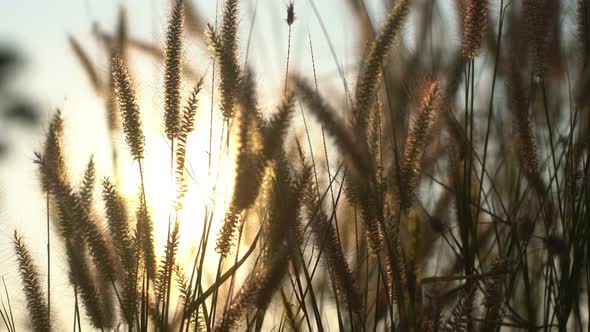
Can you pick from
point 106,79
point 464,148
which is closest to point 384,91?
point 464,148

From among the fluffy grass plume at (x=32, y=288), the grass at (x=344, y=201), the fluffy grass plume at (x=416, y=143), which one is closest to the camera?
the grass at (x=344, y=201)

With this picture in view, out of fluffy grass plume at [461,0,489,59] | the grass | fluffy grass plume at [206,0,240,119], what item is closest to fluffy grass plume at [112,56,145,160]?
the grass

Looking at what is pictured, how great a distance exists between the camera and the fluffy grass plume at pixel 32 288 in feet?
5.85

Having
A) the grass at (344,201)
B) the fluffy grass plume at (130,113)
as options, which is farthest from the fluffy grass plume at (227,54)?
the fluffy grass plume at (130,113)

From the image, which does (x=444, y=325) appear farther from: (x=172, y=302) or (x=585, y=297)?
(x=585, y=297)

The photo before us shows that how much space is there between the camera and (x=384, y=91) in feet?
6.93

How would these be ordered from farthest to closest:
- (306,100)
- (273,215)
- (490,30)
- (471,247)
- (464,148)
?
(490,30) < (464,148) < (471,247) < (273,215) < (306,100)

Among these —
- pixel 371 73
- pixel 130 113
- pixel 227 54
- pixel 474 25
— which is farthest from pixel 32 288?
pixel 474 25

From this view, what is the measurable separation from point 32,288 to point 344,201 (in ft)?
2.02

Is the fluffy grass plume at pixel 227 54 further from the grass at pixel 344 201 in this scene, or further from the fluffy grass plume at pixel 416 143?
the fluffy grass plume at pixel 416 143

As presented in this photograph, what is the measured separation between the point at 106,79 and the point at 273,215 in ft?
1.96

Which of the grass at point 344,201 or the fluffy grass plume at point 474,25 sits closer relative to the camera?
the grass at point 344,201

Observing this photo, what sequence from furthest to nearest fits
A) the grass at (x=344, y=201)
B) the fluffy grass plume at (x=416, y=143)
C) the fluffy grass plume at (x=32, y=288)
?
1. the fluffy grass plume at (x=32, y=288)
2. the fluffy grass plume at (x=416, y=143)
3. the grass at (x=344, y=201)

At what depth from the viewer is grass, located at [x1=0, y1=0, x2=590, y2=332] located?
157cm
